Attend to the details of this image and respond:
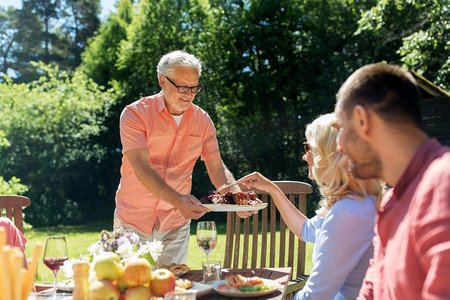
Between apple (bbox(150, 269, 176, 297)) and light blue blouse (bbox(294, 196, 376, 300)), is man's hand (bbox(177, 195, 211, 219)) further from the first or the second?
apple (bbox(150, 269, 176, 297))

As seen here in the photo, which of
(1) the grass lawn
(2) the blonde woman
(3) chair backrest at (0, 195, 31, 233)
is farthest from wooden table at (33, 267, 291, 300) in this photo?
(1) the grass lawn

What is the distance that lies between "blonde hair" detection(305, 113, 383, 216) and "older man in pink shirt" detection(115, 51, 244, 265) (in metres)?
1.30

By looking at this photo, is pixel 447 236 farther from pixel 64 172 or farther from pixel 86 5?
pixel 86 5

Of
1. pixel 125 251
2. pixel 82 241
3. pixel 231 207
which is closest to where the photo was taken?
pixel 125 251

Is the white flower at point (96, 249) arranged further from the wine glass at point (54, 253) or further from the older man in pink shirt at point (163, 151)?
the older man in pink shirt at point (163, 151)

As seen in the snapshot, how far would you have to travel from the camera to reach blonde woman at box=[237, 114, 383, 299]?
7.86 ft

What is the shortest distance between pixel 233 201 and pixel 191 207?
1.03 feet

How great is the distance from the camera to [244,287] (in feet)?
8.32

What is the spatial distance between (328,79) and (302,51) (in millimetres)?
1699

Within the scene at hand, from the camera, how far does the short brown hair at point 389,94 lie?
4.99 ft

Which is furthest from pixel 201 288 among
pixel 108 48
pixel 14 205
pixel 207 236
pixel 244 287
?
pixel 108 48

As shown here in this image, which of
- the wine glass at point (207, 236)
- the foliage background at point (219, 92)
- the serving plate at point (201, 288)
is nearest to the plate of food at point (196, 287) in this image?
the serving plate at point (201, 288)

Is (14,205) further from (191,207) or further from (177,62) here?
(177,62)

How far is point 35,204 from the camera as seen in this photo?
611 inches
